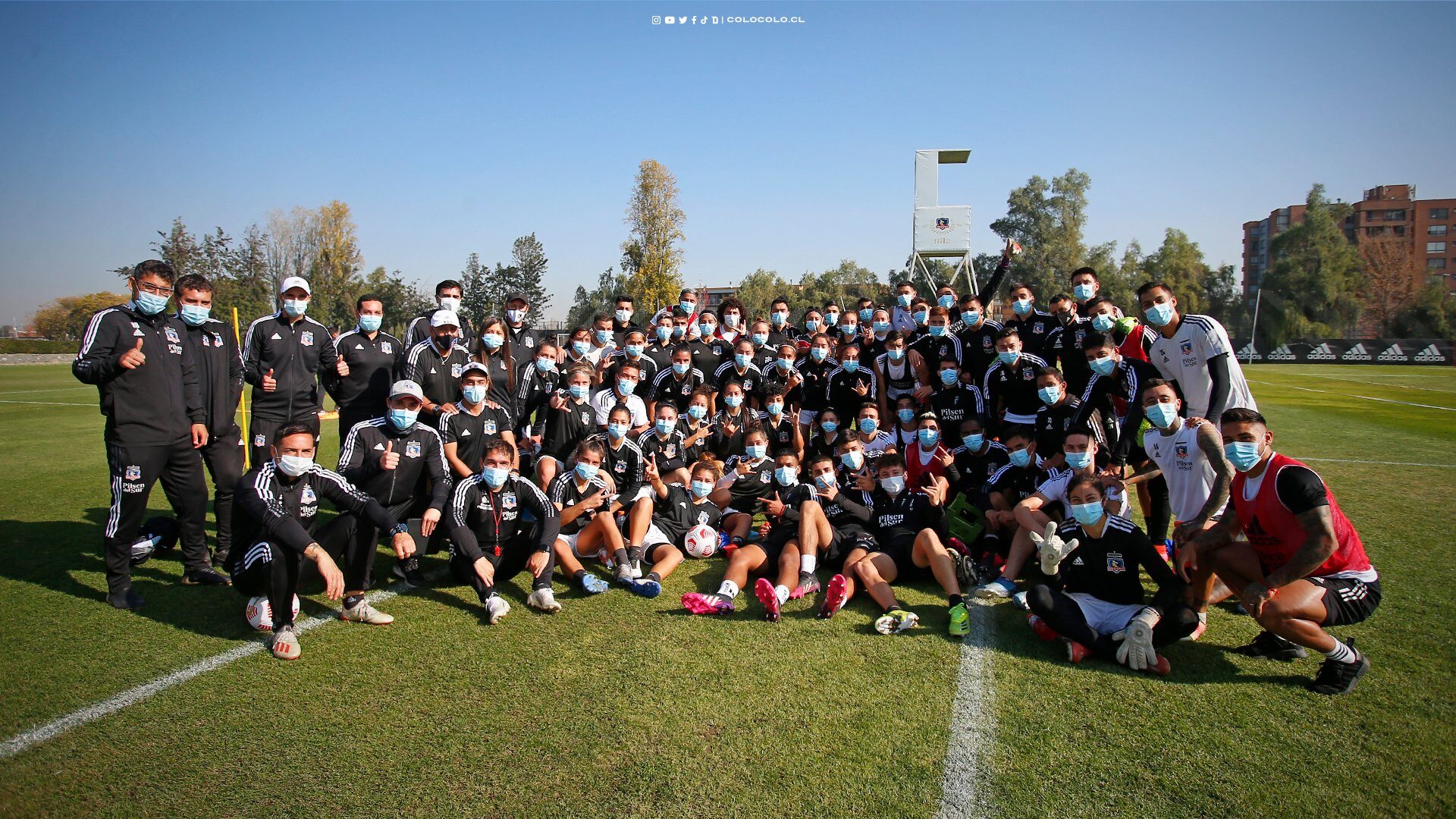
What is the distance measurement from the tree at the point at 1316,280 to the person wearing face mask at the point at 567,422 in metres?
62.5

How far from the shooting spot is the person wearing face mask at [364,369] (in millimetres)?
6930

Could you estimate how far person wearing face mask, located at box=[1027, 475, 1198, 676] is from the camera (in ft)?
13.8

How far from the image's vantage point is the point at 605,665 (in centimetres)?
430

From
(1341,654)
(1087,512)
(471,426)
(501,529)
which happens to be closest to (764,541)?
(501,529)

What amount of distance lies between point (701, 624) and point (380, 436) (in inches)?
121

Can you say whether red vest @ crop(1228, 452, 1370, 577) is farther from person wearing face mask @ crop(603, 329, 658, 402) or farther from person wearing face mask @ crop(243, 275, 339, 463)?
person wearing face mask @ crop(243, 275, 339, 463)

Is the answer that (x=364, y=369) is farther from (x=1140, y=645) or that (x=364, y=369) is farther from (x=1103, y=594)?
(x=1140, y=645)

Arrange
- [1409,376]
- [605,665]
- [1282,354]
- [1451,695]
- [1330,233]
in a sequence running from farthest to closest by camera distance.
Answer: [1330,233] < [1282,354] < [1409,376] < [605,665] < [1451,695]

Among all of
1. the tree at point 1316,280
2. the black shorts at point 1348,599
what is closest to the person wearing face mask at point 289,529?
the black shorts at point 1348,599

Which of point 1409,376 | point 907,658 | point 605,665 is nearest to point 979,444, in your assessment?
point 907,658

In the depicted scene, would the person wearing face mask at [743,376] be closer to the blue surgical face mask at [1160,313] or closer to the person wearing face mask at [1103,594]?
the blue surgical face mask at [1160,313]

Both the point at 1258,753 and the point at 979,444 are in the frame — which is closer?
the point at 1258,753

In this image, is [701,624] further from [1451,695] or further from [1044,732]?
[1451,695]

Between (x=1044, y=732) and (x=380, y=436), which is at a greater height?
(x=380, y=436)
